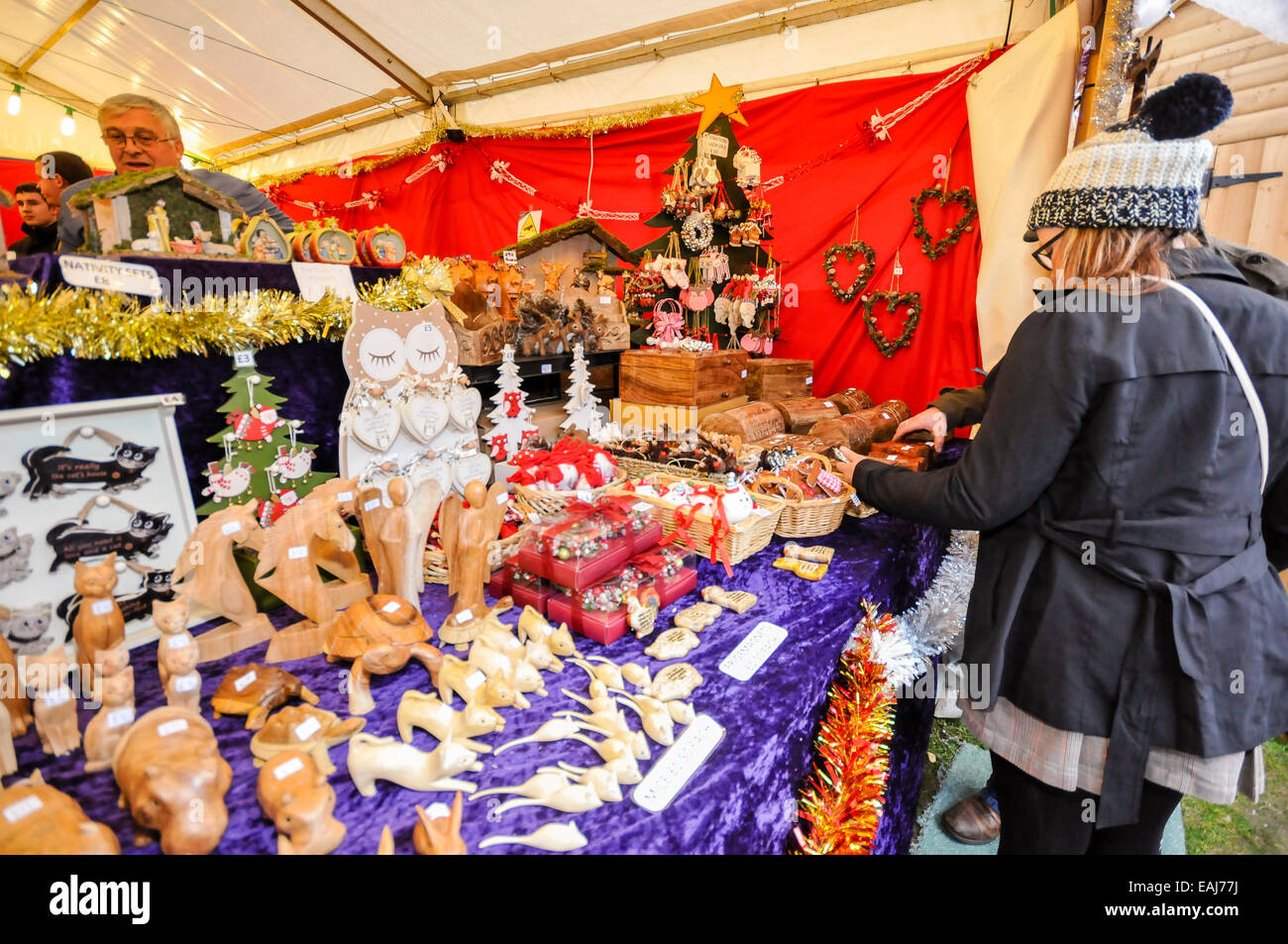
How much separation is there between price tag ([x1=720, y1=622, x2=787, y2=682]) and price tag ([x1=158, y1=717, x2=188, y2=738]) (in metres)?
0.99

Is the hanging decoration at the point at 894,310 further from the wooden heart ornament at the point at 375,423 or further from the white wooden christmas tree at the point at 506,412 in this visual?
the wooden heart ornament at the point at 375,423

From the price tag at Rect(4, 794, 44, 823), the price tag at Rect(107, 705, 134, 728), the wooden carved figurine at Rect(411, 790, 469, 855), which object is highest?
the price tag at Rect(4, 794, 44, 823)

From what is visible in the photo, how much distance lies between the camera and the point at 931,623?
222 centimetres

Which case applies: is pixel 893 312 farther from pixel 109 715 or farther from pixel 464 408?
pixel 109 715

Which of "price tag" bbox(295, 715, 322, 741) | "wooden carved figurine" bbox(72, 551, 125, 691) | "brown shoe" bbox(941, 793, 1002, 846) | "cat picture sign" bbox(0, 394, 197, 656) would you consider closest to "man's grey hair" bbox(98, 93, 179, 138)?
"cat picture sign" bbox(0, 394, 197, 656)

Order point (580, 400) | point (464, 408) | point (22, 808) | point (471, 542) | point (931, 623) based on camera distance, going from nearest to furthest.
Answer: point (22, 808) < point (471, 542) < point (464, 408) < point (931, 623) < point (580, 400)

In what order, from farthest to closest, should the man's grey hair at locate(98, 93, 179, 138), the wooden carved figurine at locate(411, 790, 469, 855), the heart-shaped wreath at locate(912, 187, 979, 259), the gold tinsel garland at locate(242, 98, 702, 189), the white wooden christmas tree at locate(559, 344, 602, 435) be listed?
the gold tinsel garland at locate(242, 98, 702, 189) < the heart-shaped wreath at locate(912, 187, 979, 259) < the white wooden christmas tree at locate(559, 344, 602, 435) < the man's grey hair at locate(98, 93, 179, 138) < the wooden carved figurine at locate(411, 790, 469, 855)

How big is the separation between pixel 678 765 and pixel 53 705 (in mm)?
1059

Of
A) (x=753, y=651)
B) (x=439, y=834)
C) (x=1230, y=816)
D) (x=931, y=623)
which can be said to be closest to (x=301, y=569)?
(x=439, y=834)

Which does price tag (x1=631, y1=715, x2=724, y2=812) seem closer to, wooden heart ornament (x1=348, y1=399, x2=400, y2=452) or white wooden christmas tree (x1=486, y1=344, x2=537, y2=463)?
wooden heart ornament (x1=348, y1=399, x2=400, y2=452)

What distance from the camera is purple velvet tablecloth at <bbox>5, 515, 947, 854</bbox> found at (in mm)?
900

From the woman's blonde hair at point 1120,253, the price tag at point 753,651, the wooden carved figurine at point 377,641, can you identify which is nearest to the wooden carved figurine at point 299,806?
the wooden carved figurine at point 377,641

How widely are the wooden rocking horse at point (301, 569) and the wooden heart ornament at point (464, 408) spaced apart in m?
0.56
